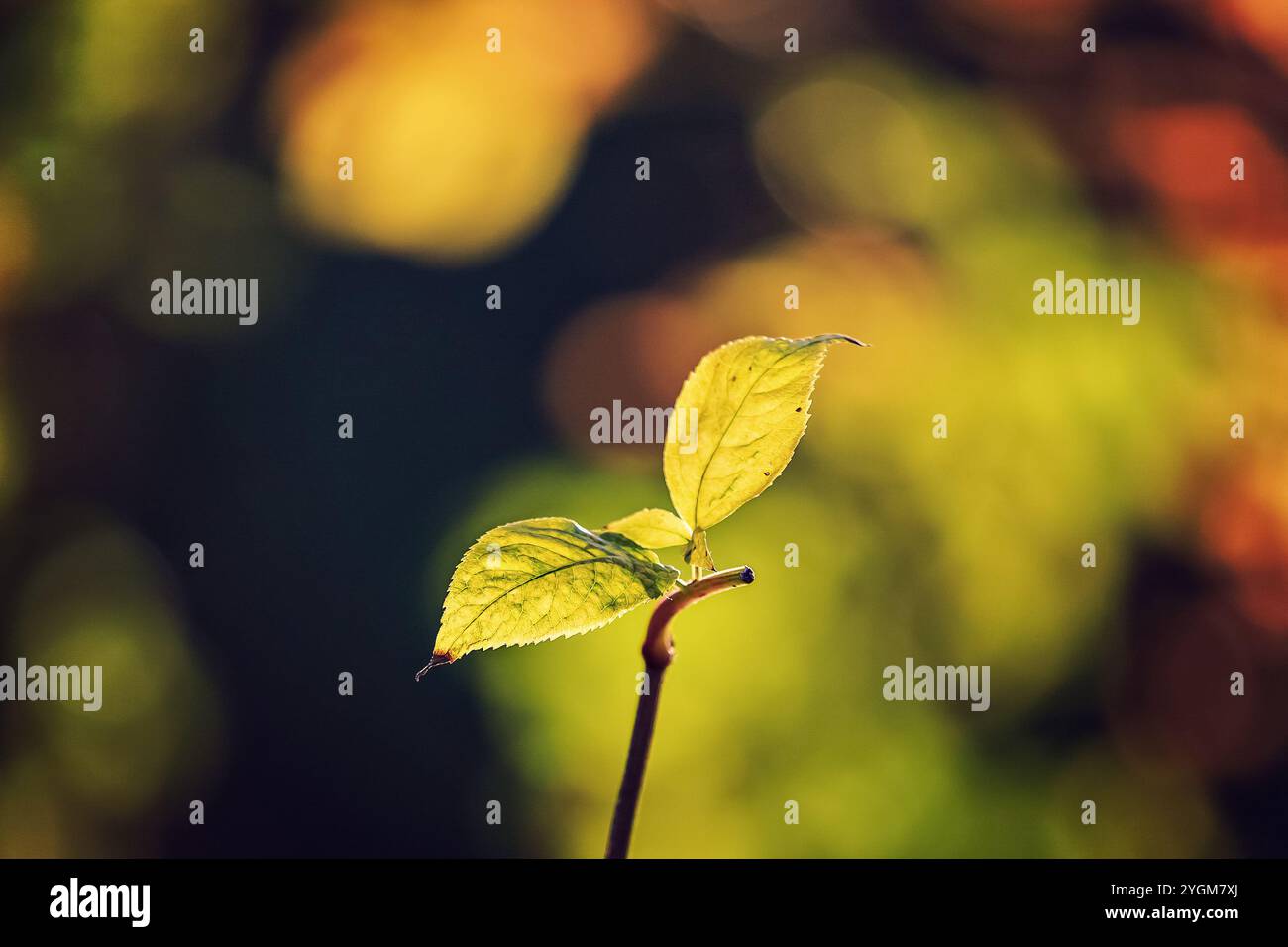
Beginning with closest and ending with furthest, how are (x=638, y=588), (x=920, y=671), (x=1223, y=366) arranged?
(x=638, y=588)
(x=920, y=671)
(x=1223, y=366)

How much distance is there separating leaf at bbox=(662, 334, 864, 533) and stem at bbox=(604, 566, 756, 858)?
50mm

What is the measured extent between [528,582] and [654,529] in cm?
6

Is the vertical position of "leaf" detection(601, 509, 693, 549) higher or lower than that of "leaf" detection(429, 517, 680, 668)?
higher

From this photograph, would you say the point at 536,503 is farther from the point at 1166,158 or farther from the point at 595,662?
the point at 1166,158

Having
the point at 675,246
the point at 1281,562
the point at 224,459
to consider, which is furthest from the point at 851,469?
the point at 224,459

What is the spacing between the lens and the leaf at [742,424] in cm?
30

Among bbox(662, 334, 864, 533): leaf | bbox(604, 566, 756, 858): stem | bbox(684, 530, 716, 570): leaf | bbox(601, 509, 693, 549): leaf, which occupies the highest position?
bbox(662, 334, 864, 533): leaf

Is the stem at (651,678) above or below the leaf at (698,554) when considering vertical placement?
below

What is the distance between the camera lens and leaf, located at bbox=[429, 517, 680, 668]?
284mm

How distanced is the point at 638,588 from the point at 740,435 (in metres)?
0.07

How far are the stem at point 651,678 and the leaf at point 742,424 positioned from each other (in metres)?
0.05

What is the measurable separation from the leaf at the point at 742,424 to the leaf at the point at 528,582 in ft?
0.10

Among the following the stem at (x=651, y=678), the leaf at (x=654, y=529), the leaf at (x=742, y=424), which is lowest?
the stem at (x=651, y=678)

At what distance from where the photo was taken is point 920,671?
4.21ft
